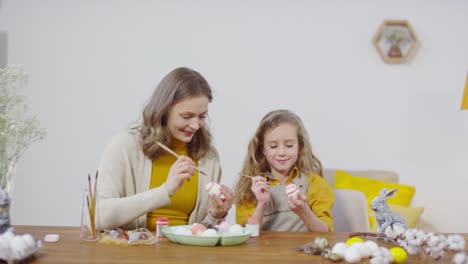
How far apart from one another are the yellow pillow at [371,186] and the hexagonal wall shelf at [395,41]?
79 cm

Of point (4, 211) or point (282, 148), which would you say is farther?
point (282, 148)

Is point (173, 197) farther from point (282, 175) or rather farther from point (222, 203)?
point (282, 175)

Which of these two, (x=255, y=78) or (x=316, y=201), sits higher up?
(x=255, y=78)

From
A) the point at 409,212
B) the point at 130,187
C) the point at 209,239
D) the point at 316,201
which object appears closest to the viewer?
the point at 209,239

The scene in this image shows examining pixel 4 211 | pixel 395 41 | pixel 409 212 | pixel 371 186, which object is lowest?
pixel 409 212

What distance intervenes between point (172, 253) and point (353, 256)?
44 centimetres

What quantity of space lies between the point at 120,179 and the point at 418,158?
2241 mm

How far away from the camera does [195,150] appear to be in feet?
7.39

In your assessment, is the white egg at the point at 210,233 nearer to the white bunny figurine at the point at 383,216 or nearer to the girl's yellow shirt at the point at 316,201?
the white bunny figurine at the point at 383,216

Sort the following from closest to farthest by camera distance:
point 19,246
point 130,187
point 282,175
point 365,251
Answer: point 19,246 → point 365,251 → point 130,187 → point 282,175

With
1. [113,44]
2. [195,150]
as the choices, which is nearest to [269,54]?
[113,44]

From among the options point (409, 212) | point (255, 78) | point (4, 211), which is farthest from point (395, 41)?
point (4, 211)

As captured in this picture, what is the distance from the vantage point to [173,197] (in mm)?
2139

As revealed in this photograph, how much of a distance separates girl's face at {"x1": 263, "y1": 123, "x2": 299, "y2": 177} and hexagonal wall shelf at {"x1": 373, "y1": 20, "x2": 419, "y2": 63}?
151 cm
